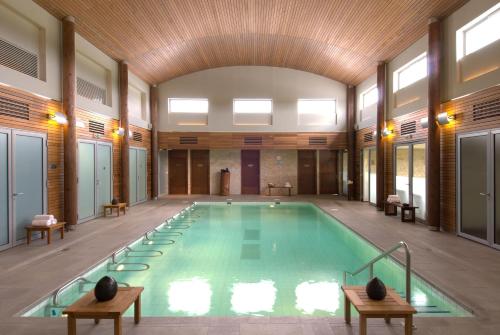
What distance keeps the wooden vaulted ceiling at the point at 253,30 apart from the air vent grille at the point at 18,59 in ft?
3.37

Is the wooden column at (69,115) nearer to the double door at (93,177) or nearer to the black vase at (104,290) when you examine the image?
the double door at (93,177)

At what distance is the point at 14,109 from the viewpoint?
5.75 m

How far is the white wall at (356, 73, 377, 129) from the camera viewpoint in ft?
36.5

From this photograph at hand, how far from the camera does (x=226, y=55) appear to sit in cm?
1234

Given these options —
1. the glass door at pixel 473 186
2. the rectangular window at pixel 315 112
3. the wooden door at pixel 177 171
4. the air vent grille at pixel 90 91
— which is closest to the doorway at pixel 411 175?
the glass door at pixel 473 186

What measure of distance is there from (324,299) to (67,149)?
5785 millimetres

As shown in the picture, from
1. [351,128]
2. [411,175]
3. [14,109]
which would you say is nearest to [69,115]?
[14,109]

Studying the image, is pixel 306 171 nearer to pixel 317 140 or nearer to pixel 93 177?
pixel 317 140

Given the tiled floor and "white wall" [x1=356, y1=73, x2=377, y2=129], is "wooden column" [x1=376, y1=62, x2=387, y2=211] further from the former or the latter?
the tiled floor

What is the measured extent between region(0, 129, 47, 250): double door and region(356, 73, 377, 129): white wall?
914 cm

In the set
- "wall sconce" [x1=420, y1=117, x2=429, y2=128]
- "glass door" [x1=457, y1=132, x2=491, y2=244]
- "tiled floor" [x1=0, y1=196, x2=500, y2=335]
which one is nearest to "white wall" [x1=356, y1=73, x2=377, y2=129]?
"wall sconce" [x1=420, y1=117, x2=429, y2=128]

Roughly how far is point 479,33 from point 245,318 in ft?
20.6

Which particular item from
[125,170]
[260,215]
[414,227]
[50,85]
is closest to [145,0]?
[50,85]

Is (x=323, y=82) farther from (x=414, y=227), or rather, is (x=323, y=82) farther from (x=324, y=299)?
(x=324, y=299)
